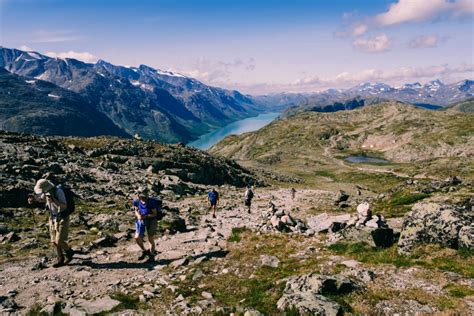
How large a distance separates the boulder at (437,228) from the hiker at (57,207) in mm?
15045

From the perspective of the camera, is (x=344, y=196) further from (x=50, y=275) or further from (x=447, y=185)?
(x=50, y=275)

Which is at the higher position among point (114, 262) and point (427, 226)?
point (427, 226)

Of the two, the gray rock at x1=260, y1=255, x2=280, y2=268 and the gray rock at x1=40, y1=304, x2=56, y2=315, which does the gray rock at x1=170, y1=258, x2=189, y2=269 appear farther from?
the gray rock at x1=40, y1=304, x2=56, y2=315

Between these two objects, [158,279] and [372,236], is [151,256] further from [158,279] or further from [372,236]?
[372,236]

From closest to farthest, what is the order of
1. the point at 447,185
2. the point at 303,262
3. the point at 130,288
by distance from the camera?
1. the point at 130,288
2. the point at 303,262
3. the point at 447,185

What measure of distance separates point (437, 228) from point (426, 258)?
1.63 m

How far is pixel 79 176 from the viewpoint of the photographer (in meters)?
38.3

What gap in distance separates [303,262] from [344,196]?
26.2 metres

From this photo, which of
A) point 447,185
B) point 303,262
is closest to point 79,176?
point 303,262

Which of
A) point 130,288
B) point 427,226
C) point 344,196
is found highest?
point 427,226

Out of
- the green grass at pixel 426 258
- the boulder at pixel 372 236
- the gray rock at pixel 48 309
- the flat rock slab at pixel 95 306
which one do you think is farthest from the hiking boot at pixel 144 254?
the boulder at pixel 372 236

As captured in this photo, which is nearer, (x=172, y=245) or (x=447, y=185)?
(x=172, y=245)

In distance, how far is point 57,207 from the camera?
15.0m

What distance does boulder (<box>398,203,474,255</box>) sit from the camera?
14.2m
